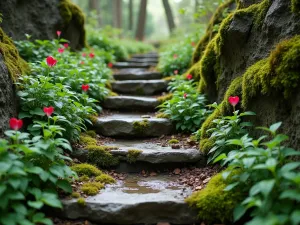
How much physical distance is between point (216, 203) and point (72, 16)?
630 centimetres

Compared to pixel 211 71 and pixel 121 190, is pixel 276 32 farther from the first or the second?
pixel 121 190

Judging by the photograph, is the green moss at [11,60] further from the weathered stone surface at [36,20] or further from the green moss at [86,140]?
the green moss at [86,140]

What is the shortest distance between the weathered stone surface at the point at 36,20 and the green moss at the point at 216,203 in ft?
15.6

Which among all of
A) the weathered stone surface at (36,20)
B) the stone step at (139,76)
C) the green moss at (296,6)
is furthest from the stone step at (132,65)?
the green moss at (296,6)

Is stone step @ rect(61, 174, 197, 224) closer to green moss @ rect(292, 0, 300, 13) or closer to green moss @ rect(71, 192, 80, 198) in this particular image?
green moss @ rect(71, 192, 80, 198)

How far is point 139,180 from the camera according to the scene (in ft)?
14.1

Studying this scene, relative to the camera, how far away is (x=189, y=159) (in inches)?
177

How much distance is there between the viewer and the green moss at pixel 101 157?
4504mm

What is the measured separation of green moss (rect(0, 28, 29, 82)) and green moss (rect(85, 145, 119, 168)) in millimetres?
1431

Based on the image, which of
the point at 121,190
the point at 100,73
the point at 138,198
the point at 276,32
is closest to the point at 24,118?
the point at 121,190

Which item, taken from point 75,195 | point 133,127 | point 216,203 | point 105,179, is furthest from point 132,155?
point 216,203

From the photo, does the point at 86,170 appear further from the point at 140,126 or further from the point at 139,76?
the point at 139,76

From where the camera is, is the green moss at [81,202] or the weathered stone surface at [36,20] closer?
the green moss at [81,202]

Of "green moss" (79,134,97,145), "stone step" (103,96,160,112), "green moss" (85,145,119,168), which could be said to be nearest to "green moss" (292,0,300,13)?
"green moss" (85,145,119,168)
